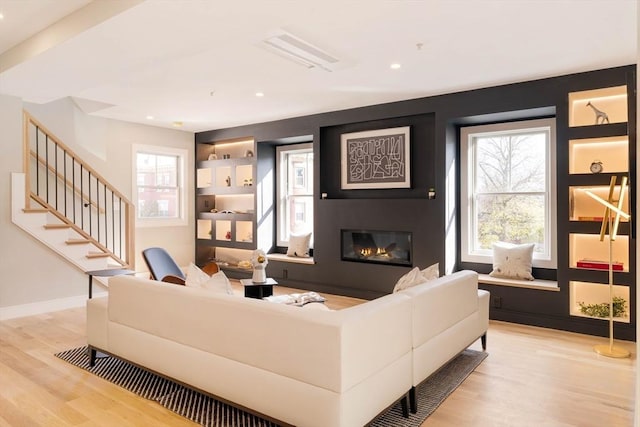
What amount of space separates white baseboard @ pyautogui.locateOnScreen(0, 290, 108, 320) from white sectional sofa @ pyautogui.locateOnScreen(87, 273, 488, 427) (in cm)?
253

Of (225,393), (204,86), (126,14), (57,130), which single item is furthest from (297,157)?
(225,393)

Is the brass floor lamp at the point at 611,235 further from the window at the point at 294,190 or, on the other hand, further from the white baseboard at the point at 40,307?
the white baseboard at the point at 40,307

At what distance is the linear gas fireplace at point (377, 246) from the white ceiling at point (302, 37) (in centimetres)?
188

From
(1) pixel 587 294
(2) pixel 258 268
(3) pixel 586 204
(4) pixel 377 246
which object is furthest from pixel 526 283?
(2) pixel 258 268

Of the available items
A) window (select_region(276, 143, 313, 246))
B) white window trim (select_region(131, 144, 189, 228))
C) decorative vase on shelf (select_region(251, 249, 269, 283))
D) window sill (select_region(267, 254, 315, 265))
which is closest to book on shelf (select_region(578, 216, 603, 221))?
decorative vase on shelf (select_region(251, 249, 269, 283))

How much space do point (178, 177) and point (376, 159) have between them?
12.9ft

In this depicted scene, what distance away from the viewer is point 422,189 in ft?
18.4

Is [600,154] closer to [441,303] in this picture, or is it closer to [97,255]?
[441,303]

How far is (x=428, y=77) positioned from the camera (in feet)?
14.9

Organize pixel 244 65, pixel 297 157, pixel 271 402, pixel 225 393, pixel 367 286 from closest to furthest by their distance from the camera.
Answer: pixel 271 402 < pixel 225 393 < pixel 244 65 < pixel 367 286 < pixel 297 157

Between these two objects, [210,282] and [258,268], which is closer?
[210,282]

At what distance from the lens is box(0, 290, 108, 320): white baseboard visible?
16.0 ft

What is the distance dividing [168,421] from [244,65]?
3.20 m

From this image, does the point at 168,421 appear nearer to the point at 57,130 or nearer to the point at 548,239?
the point at 548,239
